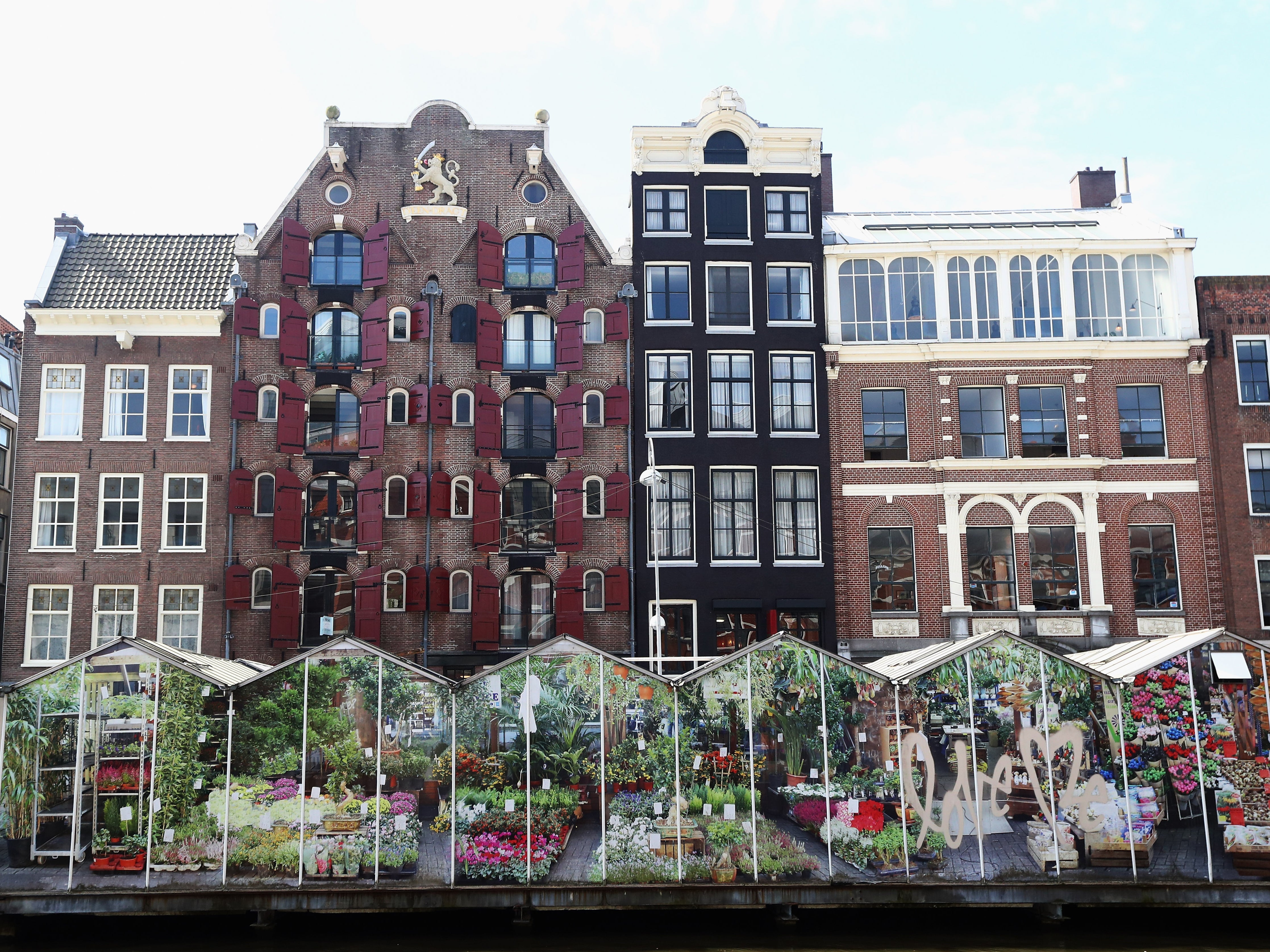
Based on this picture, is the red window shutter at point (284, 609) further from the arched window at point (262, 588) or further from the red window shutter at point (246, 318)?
the red window shutter at point (246, 318)

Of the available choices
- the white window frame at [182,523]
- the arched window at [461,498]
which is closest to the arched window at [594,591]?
the arched window at [461,498]

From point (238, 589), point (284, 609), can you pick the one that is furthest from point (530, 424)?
point (238, 589)

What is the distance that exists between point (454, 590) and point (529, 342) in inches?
313

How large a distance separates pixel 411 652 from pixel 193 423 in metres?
9.61

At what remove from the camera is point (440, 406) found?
3338 cm

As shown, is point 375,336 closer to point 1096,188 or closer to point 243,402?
point 243,402

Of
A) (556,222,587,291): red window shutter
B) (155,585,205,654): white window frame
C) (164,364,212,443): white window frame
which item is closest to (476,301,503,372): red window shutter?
(556,222,587,291): red window shutter

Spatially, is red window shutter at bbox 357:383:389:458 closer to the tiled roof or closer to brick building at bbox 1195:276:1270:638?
the tiled roof

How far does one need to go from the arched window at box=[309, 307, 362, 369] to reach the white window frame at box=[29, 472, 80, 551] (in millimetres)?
7798

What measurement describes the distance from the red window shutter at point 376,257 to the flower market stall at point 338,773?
16.0m

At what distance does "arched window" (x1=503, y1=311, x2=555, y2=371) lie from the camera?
→ 3412cm

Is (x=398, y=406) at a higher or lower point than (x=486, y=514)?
higher

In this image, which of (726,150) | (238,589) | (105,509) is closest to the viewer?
(238,589)

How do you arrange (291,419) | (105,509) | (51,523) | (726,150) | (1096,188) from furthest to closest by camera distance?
(1096,188) → (726,150) → (291,419) → (105,509) → (51,523)
